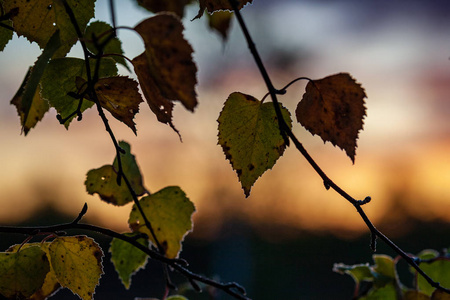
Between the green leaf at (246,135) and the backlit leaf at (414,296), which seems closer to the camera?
the green leaf at (246,135)

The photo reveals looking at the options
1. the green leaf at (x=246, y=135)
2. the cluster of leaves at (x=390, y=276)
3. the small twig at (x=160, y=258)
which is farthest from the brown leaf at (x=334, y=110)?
the cluster of leaves at (x=390, y=276)

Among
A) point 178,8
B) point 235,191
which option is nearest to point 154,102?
point 178,8

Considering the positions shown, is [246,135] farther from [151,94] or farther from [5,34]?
[5,34]

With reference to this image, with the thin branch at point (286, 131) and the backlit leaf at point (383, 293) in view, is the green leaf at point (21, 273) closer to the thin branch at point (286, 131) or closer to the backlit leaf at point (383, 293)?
the thin branch at point (286, 131)

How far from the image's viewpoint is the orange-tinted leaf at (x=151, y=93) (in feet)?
1.04

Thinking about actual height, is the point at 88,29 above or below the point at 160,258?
above

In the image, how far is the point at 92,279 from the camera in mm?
417

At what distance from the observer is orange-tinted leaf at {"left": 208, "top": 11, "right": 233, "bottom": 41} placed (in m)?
0.51

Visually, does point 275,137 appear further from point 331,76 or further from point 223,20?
point 223,20

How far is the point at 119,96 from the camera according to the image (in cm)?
38

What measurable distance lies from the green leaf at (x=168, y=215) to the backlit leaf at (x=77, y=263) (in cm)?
8

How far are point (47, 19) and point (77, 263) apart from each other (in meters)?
0.19

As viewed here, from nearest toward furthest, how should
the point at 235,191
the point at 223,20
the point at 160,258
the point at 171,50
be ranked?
the point at 171,50
the point at 160,258
the point at 223,20
the point at 235,191

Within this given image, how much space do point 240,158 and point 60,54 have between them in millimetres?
159
